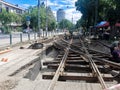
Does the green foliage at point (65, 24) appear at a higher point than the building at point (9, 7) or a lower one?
lower

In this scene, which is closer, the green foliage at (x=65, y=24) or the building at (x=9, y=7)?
the building at (x=9, y=7)

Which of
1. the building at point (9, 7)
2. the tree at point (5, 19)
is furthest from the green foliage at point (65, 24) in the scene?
the tree at point (5, 19)

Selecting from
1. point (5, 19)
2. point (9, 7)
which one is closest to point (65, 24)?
point (9, 7)

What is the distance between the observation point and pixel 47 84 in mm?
7738

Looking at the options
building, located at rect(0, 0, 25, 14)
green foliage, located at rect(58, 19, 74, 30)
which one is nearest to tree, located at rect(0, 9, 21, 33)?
building, located at rect(0, 0, 25, 14)

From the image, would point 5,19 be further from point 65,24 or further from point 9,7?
point 65,24

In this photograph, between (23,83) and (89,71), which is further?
(89,71)

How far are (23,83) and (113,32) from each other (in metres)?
30.4


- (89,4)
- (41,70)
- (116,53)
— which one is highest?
(89,4)

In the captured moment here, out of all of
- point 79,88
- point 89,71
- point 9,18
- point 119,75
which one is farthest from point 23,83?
point 9,18

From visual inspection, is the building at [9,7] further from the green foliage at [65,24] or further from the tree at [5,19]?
the green foliage at [65,24]

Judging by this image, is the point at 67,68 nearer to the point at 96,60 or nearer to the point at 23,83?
the point at 96,60

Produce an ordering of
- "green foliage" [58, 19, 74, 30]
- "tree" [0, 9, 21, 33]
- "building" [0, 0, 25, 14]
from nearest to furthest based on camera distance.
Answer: "tree" [0, 9, 21, 33]
"building" [0, 0, 25, 14]
"green foliage" [58, 19, 74, 30]

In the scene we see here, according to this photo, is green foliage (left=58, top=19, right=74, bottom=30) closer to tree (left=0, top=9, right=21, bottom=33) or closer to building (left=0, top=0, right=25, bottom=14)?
building (left=0, top=0, right=25, bottom=14)
